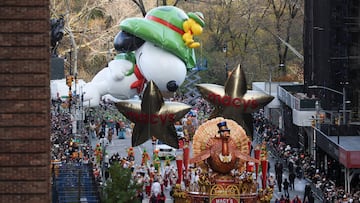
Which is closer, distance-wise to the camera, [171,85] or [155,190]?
[155,190]

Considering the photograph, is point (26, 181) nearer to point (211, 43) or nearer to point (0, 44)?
point (0, 44)

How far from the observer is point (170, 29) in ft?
184

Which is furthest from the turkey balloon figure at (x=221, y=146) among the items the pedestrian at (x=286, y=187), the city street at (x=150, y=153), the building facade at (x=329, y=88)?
the building facade at (x=329, y=88)

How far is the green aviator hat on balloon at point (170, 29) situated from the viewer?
184 feet

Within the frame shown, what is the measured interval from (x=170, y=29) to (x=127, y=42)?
93.2 inches

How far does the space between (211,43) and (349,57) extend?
43033mm

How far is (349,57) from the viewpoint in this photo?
184 feet

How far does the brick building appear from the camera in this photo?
1972cm

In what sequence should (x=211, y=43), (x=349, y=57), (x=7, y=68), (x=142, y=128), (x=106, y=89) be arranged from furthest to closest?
1. (x=211, y=43)
2. (x=106, y=89)
3. (x=349, y=57)
4. (x=142, y=128)
5. (x=7, y=68)

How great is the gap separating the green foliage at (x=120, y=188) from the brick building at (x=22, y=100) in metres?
13.1

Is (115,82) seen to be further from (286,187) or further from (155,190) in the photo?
(155,190)

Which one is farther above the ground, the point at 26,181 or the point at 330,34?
the point at 330,34

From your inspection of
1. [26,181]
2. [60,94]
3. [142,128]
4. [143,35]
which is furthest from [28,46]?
[60,94]

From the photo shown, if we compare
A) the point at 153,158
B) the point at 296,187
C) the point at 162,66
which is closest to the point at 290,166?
the point at 296,187
